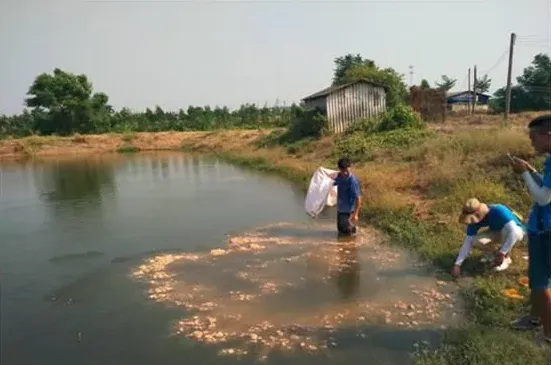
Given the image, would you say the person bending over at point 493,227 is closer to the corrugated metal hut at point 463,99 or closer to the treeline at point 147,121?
the treeline at point 147,121

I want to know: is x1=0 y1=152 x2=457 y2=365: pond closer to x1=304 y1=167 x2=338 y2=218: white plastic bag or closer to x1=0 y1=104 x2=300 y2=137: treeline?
x1=304 y1=167 x2=338 y2=218: white plastic bag

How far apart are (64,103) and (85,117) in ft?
→ 7.00

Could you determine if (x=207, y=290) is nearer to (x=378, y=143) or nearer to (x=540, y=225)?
(x=540, y=225)

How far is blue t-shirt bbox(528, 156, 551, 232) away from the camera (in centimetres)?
447

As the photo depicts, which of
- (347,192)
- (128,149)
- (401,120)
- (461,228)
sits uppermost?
(401,120)

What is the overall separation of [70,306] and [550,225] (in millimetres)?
6135

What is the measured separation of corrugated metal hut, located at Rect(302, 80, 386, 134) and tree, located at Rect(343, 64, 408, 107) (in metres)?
0.98

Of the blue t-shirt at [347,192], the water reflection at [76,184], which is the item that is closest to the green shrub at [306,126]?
the water reflection at [76,184]

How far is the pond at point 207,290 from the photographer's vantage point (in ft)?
18.6

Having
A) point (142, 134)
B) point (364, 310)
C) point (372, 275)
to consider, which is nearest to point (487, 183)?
point (372, 275)

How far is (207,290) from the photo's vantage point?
7.52 m

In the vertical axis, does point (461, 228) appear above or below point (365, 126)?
below

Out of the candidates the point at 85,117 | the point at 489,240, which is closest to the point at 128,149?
the point at 85,117

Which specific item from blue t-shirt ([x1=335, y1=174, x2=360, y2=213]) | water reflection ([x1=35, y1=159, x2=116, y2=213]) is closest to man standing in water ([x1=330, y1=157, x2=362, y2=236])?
blue t-shirt ([x1=335, y1=174, x2=360, y2=213])
